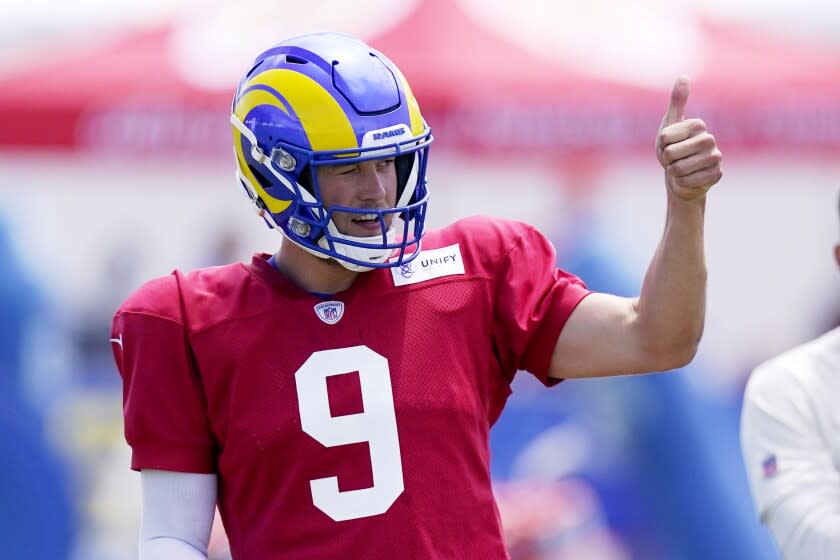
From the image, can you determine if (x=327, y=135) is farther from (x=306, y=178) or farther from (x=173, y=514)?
(x=173, y=514)

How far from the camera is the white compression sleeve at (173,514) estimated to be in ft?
7.24

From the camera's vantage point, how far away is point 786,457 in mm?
→ 2643

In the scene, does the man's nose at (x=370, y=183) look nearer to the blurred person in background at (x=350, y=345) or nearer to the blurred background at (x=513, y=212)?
the blurred person in background at (x=350, y=345)

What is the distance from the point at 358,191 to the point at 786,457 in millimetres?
994

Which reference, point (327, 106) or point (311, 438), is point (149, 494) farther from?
point (327, 106)

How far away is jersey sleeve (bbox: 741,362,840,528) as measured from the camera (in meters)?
2.57

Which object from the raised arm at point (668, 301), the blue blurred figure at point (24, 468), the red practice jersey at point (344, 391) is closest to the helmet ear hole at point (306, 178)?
the red practice jersey at point (344, 391)

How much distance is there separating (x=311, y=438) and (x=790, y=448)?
969 millimetres

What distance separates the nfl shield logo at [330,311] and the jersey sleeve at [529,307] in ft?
0.83

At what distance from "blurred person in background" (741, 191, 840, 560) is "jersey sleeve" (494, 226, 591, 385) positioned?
58 centimetres

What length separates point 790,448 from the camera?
2.64 metres

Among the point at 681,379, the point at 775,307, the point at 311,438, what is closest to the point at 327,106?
the point at 311,438

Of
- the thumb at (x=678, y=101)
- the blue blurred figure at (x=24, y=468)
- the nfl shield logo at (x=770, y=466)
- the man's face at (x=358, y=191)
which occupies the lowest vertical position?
the blue blurred figure at (x=24, y=468)

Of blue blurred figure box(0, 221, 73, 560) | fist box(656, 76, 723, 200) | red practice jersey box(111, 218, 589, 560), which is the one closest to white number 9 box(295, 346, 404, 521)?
red practice jersey box(111, 218, 589, 560)
